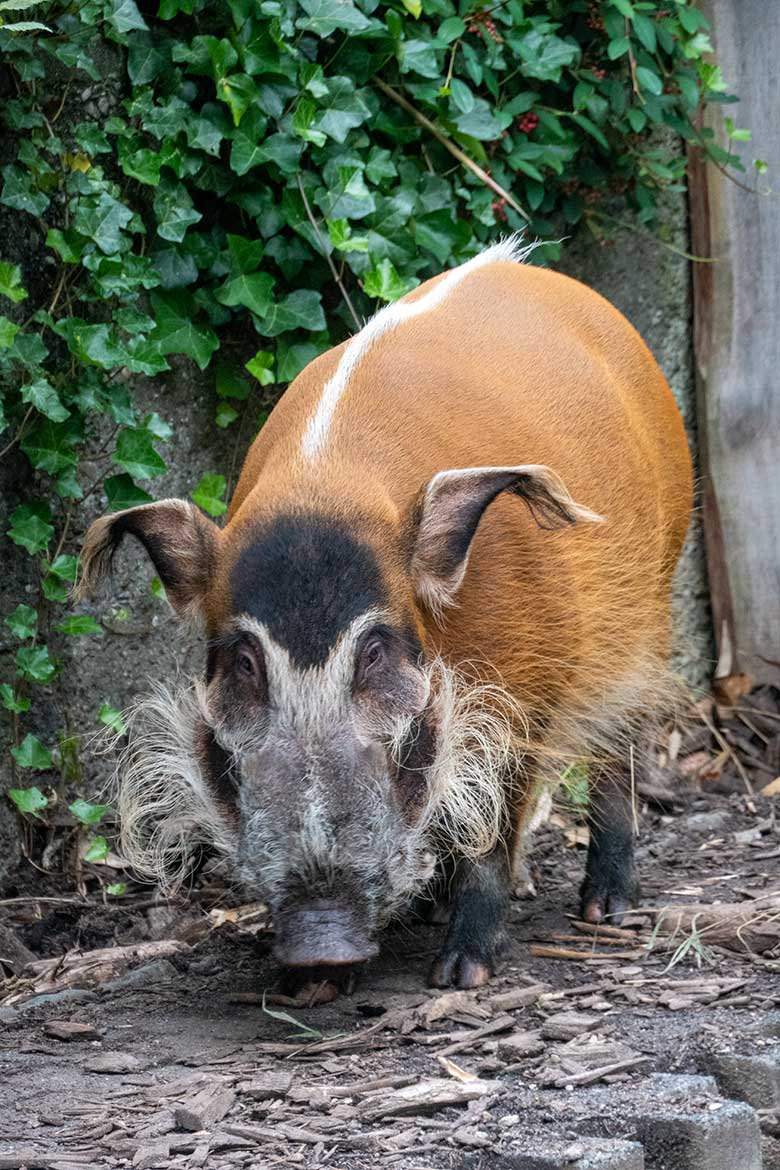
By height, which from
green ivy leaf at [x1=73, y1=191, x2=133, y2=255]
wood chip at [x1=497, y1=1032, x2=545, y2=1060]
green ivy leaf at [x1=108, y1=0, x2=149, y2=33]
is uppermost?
green ivy leaf at [x1=108, y1=0, x2=149, y2=33]

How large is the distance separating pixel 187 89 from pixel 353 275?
0.80 metres

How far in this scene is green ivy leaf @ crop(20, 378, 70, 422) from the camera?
4.22 meters

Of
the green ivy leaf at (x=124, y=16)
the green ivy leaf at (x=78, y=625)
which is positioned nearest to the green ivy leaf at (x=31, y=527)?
the green ivy leaf at (x=78, y=625)

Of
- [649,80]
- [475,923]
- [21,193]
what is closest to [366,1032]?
[475,923]

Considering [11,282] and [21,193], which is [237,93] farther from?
[11,282]

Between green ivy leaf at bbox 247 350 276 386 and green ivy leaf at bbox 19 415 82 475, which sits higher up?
green ivy leaf at bbox 247 350 276 386

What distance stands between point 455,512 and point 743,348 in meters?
2.79

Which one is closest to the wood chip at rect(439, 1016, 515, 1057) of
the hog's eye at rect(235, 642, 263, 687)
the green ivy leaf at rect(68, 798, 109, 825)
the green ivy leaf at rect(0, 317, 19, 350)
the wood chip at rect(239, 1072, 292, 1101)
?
the wood chip at rect(239, 1072, 292, 1101)

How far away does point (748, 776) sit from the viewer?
577 centimetres

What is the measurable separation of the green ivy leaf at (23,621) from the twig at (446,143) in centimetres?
200

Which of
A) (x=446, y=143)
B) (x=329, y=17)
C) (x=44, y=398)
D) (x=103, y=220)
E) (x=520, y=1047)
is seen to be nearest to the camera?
(x=520, y=1047)

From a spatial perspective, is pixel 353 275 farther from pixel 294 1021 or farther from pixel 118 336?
pixel 294 1021

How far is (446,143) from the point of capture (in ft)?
17.0

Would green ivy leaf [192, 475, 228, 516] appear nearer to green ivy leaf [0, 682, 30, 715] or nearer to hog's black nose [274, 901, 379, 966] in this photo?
green ivy leaf [0, 682, 30, 715]
